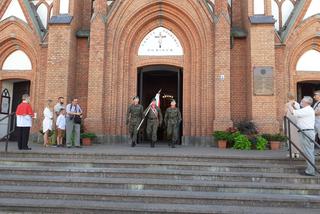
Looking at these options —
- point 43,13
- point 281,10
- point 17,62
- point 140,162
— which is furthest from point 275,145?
point 17,62

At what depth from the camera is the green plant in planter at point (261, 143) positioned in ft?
35.7

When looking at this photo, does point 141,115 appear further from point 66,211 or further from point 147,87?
point 147,87

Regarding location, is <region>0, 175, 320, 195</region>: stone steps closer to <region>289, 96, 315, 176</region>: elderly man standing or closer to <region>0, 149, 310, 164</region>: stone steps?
<region>289, 96, 315, 176</region>: elderly man standing

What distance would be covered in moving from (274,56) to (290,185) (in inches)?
295

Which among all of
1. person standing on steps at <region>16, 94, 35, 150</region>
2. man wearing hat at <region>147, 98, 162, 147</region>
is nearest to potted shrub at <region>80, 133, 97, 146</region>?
man wearing hat at <region>147, 98, 162, 147</region>

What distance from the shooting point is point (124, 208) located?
5621mm

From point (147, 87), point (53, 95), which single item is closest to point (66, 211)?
point (53, 95)

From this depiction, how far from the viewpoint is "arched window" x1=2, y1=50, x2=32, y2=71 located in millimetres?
14578

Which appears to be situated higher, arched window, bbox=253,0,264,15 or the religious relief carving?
arched window, bbox=253,0,264,15

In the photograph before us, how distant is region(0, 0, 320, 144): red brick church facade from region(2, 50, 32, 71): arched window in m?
0.05

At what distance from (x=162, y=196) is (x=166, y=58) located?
8.58 m

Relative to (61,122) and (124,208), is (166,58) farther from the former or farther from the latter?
(124,208)

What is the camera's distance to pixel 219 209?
5.59 meters

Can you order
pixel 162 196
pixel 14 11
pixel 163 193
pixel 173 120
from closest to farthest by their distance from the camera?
pixel 162 196 → pixel 163 193 → pixel 173 120 → pixel 14 11
